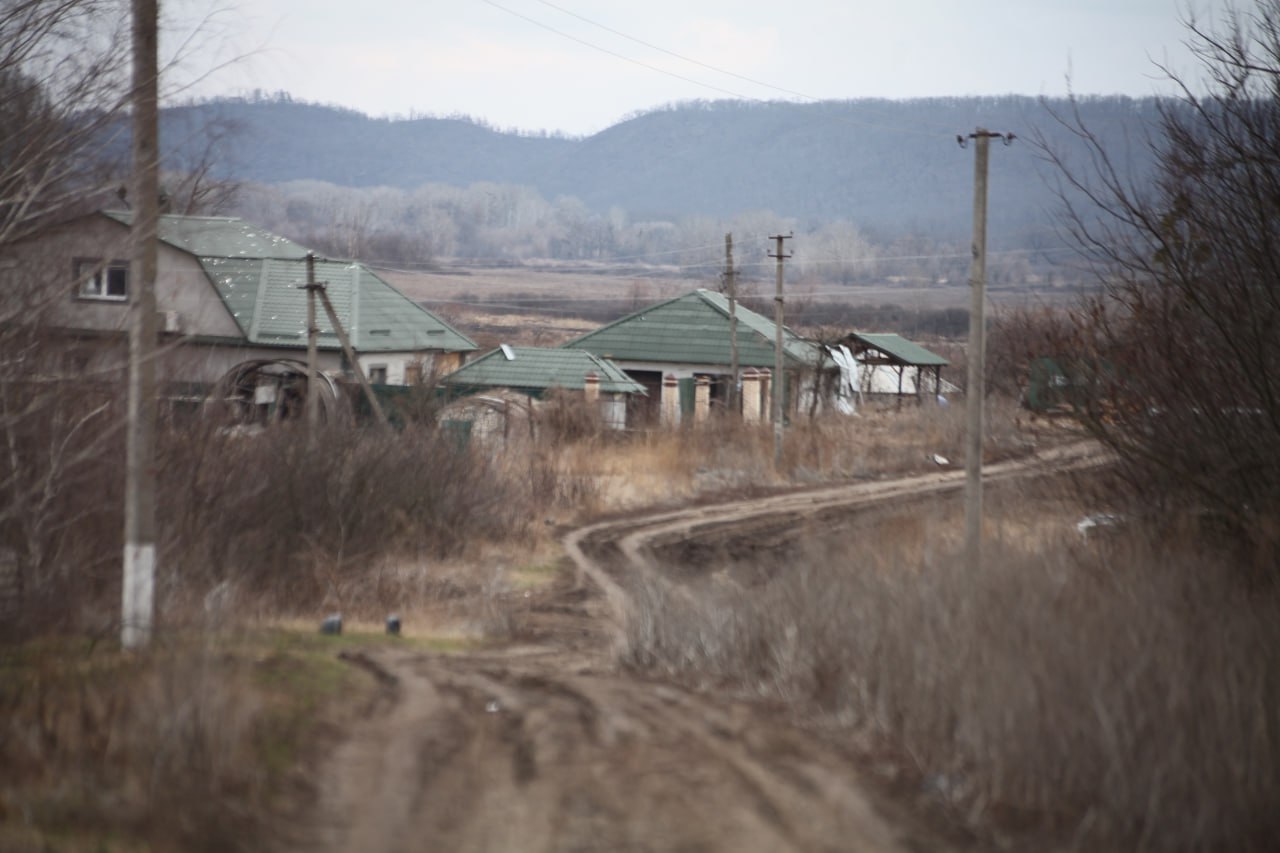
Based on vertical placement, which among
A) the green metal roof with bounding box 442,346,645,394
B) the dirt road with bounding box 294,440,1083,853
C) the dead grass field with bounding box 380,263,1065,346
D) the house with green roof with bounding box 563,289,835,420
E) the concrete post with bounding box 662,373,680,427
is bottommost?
the dirt road with bounding box 294,440,1083,853

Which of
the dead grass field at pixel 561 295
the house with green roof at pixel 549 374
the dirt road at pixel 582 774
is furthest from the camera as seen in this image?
the dead grass field at pixel 561 295

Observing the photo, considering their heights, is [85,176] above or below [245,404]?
above

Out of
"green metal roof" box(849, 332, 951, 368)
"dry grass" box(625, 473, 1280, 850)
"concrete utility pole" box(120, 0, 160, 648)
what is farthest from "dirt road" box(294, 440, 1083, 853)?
"green metal roof" box(849, 332, 951, 368)

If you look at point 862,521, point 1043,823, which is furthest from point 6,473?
point 862,521

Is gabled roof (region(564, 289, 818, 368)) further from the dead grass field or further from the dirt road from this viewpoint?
the dirt road

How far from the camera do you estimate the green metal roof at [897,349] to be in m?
56.4

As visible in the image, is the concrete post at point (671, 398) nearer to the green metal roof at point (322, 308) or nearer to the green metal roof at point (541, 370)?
the green metal roof at point (541, 370)

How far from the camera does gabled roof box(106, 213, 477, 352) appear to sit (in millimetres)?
36625

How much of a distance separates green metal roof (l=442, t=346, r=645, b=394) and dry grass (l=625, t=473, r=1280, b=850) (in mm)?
29061

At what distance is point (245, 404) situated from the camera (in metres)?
30.4

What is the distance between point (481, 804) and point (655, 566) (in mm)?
12363

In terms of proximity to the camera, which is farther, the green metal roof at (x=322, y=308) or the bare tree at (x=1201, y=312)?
the green metal roof at (x=322, y=308)

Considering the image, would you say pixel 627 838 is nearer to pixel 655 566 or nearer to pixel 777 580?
pixel 777 580

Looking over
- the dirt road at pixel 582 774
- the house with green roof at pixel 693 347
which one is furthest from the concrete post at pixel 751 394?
the dirt road at pixel 582 774
